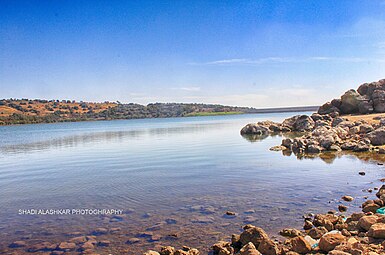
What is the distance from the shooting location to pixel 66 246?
848 cm

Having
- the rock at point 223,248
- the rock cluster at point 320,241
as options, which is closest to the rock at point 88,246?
the rock cluster at point 320,241

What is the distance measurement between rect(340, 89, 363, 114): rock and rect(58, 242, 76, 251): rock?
4782 centimetres

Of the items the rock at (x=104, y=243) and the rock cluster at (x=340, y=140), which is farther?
the rock cluster at (x=340, y=140)

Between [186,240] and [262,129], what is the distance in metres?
41.8

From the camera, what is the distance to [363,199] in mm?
11141

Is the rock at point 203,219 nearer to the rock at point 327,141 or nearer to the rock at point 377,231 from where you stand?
the rock at point 377,231

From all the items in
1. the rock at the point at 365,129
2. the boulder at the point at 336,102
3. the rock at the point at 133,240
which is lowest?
the rock at the point at 133,240

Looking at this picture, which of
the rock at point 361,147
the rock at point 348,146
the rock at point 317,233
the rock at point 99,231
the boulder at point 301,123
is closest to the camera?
the rock at point 317,233

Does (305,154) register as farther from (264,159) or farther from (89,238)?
(89,238)

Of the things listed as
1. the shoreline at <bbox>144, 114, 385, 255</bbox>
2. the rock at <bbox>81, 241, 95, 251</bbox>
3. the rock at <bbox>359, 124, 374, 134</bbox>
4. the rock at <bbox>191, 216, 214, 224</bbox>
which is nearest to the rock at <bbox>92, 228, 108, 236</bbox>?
the rock at <bbox>81, 241, 95, 251</bbox>

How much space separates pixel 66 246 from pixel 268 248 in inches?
202

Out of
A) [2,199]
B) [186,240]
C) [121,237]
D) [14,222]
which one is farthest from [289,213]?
[2,199]

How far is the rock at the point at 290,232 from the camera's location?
821 centimetres

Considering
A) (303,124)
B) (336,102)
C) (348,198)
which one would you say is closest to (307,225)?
(348,198)
